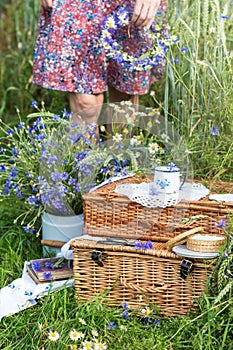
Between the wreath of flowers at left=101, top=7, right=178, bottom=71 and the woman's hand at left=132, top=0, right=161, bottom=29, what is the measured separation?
1.8 inches

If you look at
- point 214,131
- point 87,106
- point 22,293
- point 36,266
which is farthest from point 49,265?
point 214,131

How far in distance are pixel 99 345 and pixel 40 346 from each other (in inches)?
8.8

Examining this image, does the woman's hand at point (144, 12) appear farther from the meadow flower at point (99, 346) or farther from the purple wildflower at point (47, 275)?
the meadow flower at point (99, 346)

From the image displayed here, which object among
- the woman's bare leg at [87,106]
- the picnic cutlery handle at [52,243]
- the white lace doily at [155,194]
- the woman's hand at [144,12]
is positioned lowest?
the picnic cutlery handle at [52,243]

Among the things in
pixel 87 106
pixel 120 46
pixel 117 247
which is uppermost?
pixel 120 46

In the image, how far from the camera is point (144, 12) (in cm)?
263

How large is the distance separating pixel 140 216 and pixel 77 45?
0.89 m

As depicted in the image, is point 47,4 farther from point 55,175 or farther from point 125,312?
point 125,312

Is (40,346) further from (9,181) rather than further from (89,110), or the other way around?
(89,110)

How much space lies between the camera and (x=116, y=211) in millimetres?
2391

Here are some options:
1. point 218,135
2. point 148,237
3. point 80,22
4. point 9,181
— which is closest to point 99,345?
point 148,237

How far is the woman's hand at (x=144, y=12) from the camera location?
2.61m

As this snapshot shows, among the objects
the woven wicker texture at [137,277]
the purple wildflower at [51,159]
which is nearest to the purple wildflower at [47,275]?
the woven wicker texture at [137,277]

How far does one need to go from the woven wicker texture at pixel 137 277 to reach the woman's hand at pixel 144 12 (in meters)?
1.01
